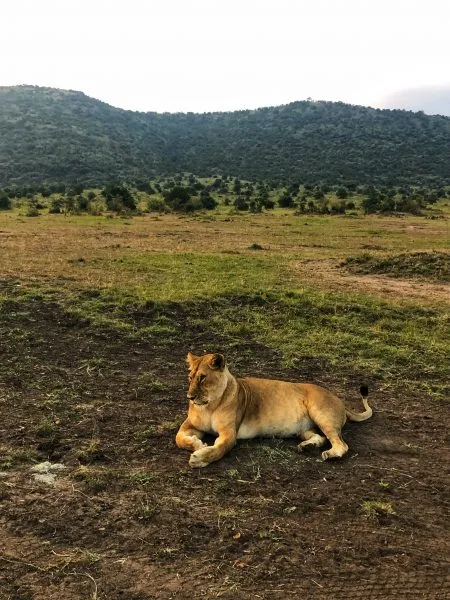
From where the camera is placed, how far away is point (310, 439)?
561cm

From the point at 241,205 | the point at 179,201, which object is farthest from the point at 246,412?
the point at 241,205

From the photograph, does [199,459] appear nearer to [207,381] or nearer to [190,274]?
[207,381]

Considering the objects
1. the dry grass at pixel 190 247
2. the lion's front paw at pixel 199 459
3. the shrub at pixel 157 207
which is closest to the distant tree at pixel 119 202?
the shrub at pixel 157 207

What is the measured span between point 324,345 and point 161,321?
9.16ft

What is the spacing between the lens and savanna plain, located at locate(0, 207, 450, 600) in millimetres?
3791

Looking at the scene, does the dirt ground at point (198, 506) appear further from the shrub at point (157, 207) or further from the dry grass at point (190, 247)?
the shrub at point (157, 207)

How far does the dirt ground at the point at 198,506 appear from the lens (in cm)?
369

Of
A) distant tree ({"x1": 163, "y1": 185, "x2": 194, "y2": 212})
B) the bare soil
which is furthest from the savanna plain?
distant tree ({"x1": 163, "y1": 185, "x2": 194, "y2": 212})

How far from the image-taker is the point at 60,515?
430 centimetres

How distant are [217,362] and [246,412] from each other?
66 centimetres

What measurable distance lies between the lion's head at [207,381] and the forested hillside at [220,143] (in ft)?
200

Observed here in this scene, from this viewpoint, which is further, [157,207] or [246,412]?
[157,207]

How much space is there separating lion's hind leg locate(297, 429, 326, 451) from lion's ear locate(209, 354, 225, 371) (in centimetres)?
106

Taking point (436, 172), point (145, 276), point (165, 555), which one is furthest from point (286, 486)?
point (436, 172)
